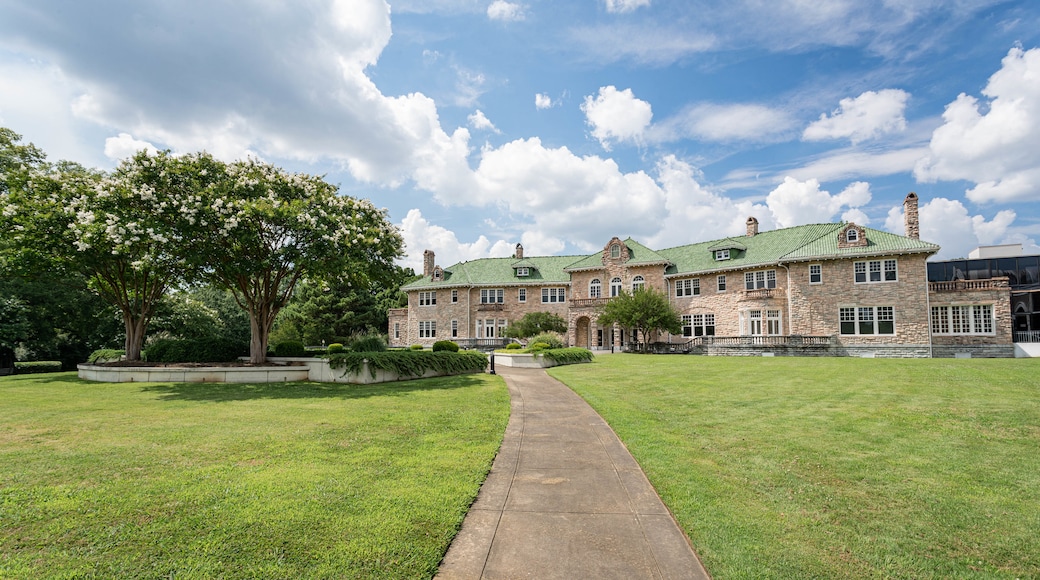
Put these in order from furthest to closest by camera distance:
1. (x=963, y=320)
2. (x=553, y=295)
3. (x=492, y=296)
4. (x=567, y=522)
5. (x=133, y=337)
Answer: (x=492, y=296)
(x=553, y=295)
(x=963, y=320)
(x=133, y=337)
(x=567, y=522)

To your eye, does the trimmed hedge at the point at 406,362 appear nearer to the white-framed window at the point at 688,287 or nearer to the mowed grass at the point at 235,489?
the mowed grass at the point at 235,489

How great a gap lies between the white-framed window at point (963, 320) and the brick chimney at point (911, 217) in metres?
5.15

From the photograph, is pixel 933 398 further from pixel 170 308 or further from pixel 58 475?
pixel 170 308

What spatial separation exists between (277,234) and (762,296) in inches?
1254

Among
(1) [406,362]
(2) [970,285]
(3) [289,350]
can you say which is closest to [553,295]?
(3) [289,350]

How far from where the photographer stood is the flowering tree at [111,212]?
15062 millimetres

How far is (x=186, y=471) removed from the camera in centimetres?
587

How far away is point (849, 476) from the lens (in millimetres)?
6152

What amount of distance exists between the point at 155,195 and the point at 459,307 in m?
32.0

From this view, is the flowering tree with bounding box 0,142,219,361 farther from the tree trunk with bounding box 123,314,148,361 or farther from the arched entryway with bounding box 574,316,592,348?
the arched entryway with bounding box 574,316,592,348

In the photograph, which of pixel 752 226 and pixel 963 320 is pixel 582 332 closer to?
pixel 752 226

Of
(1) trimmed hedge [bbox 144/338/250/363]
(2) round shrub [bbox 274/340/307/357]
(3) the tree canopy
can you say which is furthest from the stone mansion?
(1) trimmed hedge [bbox 144/338/250/363]

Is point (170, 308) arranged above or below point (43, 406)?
above

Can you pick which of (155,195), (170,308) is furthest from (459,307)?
(155,195)
